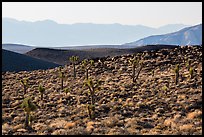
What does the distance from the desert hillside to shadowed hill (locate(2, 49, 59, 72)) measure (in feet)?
181

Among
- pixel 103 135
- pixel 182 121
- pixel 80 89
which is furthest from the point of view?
pixel 80 89

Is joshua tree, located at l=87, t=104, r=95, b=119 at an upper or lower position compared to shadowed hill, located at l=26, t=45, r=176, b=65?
lower

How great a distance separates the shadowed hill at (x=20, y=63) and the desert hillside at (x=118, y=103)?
2172 inches

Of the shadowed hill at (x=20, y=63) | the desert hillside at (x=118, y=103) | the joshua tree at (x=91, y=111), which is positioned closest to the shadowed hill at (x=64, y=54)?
the shadowed hill at (x=20, y=63)

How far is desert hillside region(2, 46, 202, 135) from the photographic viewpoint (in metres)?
28.5

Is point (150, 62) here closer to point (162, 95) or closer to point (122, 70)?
point (122, 70)

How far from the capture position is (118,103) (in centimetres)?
3747

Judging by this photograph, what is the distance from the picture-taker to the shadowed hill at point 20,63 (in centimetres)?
11553

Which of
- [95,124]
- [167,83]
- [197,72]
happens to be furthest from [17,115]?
[197,72]

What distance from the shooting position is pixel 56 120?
32.2 meters

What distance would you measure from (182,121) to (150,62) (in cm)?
3213

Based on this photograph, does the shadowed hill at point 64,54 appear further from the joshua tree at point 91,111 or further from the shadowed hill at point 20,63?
the joshua tree at point 91,111

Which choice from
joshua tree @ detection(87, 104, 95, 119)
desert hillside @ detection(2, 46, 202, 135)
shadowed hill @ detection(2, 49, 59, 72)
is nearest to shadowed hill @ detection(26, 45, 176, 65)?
shadowed hill @ detection(2, 49, 59, 72)

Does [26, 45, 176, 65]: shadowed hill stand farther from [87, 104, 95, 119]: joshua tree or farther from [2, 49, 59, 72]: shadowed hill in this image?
[87, 104, 95, 119]: joshua tree
